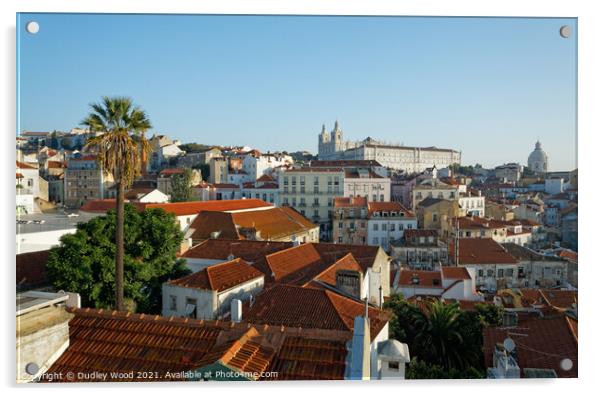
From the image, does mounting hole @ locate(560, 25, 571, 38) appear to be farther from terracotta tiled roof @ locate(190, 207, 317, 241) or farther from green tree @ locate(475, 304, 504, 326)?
terracotta tiled roof @ locate(190, 207, 317, 241)

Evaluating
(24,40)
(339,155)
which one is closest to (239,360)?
(24,40)

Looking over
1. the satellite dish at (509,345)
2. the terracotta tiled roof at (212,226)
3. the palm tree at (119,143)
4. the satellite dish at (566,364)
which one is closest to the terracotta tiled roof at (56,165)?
the terracotta tiled roof at (212,226)

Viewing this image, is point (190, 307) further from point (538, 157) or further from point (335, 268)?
point (538, 157)

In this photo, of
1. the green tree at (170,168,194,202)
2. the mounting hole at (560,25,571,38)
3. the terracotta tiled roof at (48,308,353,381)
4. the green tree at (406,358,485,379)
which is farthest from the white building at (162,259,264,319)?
the green tree at (170,168,194,202)

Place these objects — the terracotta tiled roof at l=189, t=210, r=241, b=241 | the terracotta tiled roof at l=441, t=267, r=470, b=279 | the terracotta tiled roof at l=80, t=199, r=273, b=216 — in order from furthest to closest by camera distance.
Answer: the terracotta tiled roof at l=80, t=199, r=273, b=216 < the terracotta tiled roof at l=189, t=210, r=241, b=241 < the terracotta tiled roof at l=441, t=267, r=470, b=279

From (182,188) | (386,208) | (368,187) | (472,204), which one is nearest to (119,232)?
(386,208)

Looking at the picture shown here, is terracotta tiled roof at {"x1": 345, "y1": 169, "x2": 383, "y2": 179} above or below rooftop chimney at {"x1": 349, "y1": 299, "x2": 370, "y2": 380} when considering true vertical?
above

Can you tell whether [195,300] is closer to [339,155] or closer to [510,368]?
[510,368]
